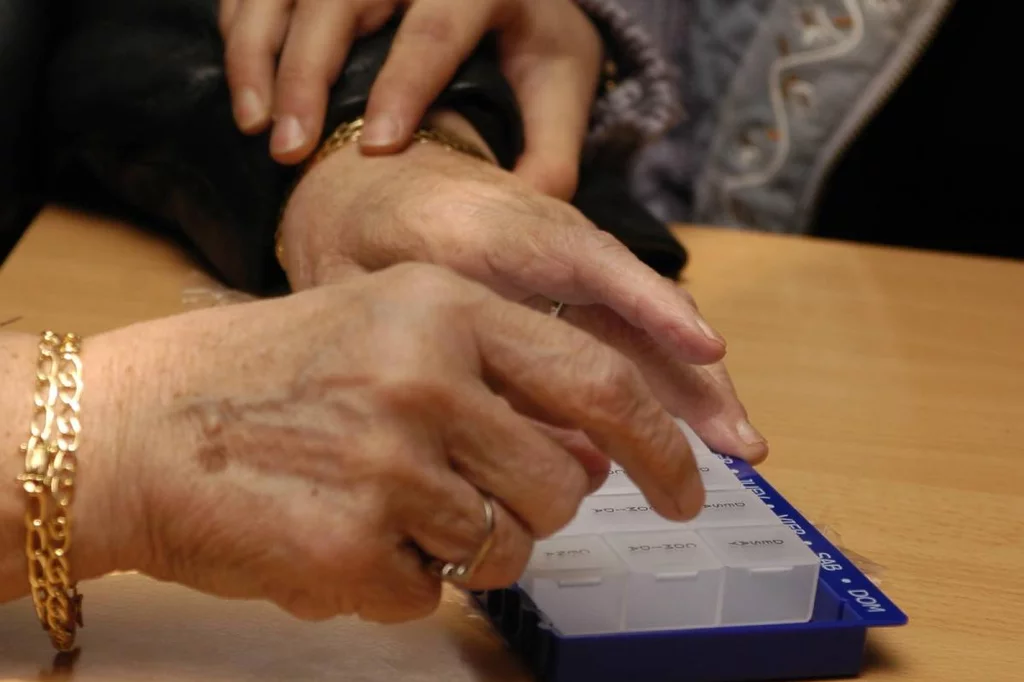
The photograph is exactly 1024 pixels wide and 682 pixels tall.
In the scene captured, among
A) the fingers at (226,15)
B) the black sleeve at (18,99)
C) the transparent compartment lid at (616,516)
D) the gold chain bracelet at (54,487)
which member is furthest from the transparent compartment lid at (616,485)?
the black sleeve at (18,99)

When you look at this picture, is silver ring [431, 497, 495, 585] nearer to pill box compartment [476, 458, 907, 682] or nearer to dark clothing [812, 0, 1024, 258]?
pill box compartment [476, 458, 907, 682]

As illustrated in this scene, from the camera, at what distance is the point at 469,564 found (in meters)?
0.49

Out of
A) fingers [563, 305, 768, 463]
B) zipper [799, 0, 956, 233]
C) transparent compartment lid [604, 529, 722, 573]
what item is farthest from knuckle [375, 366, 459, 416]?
zipper [799, 0, 956, 233]

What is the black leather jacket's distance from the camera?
87 centimetres

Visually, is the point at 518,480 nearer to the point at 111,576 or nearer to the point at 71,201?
the point at 111,576

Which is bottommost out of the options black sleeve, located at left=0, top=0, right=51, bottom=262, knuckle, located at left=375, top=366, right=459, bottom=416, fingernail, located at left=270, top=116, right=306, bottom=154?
black sleeve, located at left=0, top=0, right=51, bottom=262

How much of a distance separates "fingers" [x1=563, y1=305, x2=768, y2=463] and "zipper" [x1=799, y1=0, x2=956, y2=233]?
0.55m

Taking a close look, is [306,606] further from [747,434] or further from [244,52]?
[244,52]

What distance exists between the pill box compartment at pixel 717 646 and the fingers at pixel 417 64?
396 mm

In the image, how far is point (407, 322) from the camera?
48 centimetres

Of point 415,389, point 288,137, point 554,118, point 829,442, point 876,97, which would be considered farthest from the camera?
point 876,97

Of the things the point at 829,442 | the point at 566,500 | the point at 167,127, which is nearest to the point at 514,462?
the point at 566,500

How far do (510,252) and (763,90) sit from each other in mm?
602

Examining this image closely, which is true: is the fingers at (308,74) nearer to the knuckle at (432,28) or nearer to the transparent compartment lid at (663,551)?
the knuckle at (432,28)
